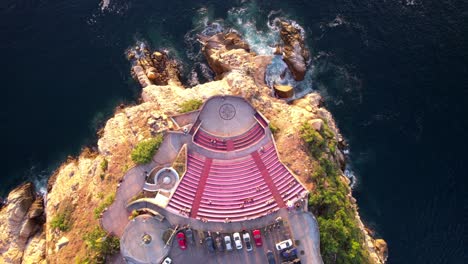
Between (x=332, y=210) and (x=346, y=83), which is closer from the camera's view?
(x=332, y=210)

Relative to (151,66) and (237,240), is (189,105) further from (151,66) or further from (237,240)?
(237,240)

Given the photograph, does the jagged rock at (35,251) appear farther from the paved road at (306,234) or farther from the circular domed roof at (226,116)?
the paved road at (306,234)

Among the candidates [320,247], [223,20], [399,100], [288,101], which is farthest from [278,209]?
[223,20]

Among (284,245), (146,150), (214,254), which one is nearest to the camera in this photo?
(284,245)

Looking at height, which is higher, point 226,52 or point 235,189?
point 226,52

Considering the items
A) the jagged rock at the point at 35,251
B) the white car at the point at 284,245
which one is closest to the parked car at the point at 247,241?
the white car at the point at 284,245

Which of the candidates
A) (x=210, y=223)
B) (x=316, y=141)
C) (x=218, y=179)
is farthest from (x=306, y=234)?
(x=218, y=179)

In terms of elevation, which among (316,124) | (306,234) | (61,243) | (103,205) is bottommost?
(61,243)
